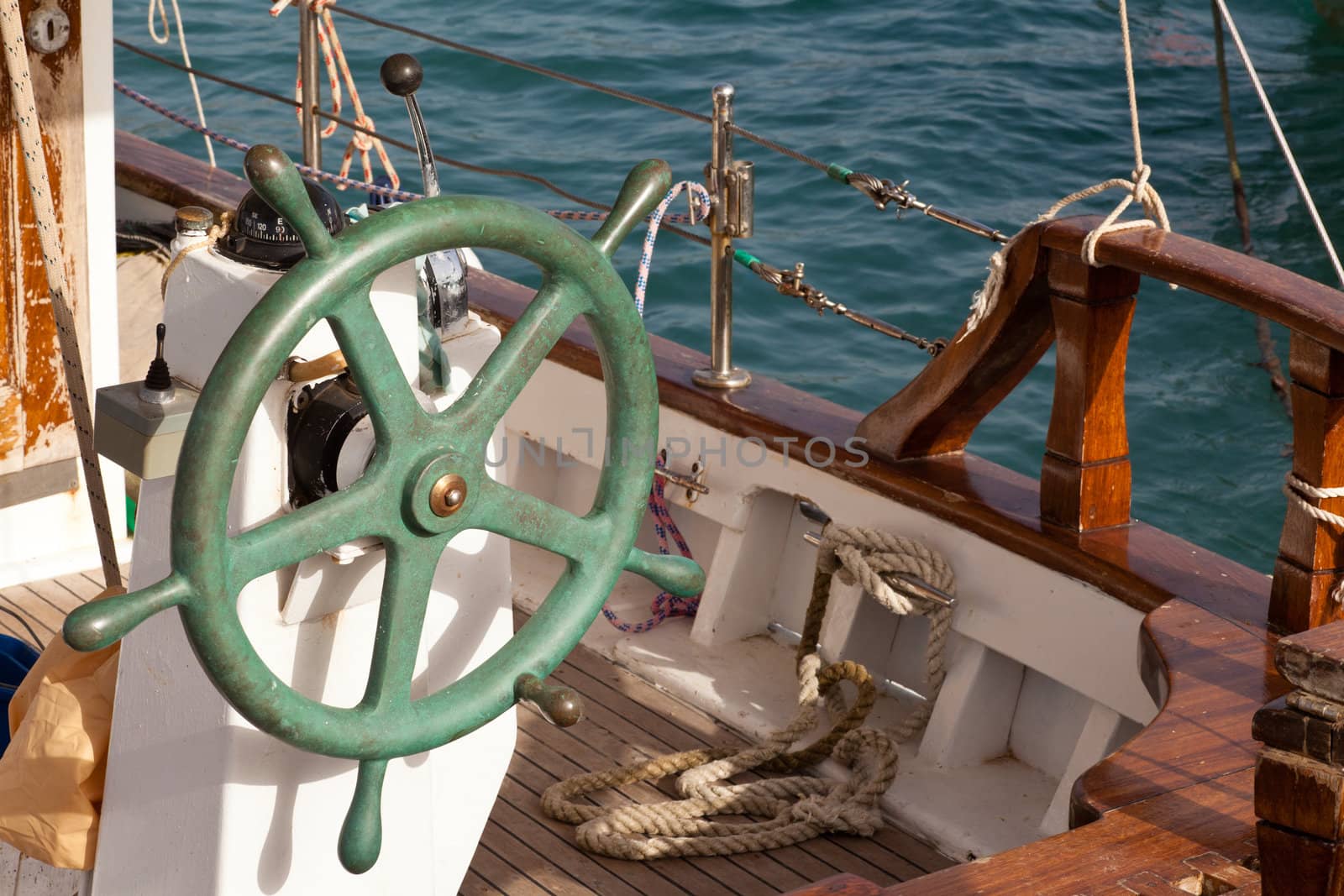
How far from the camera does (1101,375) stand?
2.19 m

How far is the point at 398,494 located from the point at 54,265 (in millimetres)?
685

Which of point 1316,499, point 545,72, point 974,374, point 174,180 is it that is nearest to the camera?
point 1316,499

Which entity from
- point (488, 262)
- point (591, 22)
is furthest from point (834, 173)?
point (591, 22)

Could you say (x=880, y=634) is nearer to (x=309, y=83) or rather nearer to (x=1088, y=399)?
(x=1088, y=399)

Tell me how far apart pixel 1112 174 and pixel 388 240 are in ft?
22.2

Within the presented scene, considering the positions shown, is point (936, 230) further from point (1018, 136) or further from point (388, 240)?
point (388, 240)

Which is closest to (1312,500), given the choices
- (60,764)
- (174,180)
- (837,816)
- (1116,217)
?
(1116,217)

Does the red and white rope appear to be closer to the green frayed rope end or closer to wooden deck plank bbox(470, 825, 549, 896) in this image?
the green frayed rope end

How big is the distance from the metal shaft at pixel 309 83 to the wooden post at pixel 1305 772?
2457 mm

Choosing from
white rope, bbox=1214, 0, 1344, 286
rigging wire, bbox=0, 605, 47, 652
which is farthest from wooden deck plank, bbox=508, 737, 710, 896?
white rope, bbox=1214, 0, 1344, 286

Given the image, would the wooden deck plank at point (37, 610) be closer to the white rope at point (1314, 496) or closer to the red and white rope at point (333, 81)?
the red and white rope at point (333, 81)

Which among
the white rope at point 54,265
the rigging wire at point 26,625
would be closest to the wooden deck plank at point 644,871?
the white rope at point 54,265

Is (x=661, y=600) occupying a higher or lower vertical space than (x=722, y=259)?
lower

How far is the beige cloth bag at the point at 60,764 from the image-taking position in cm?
171
